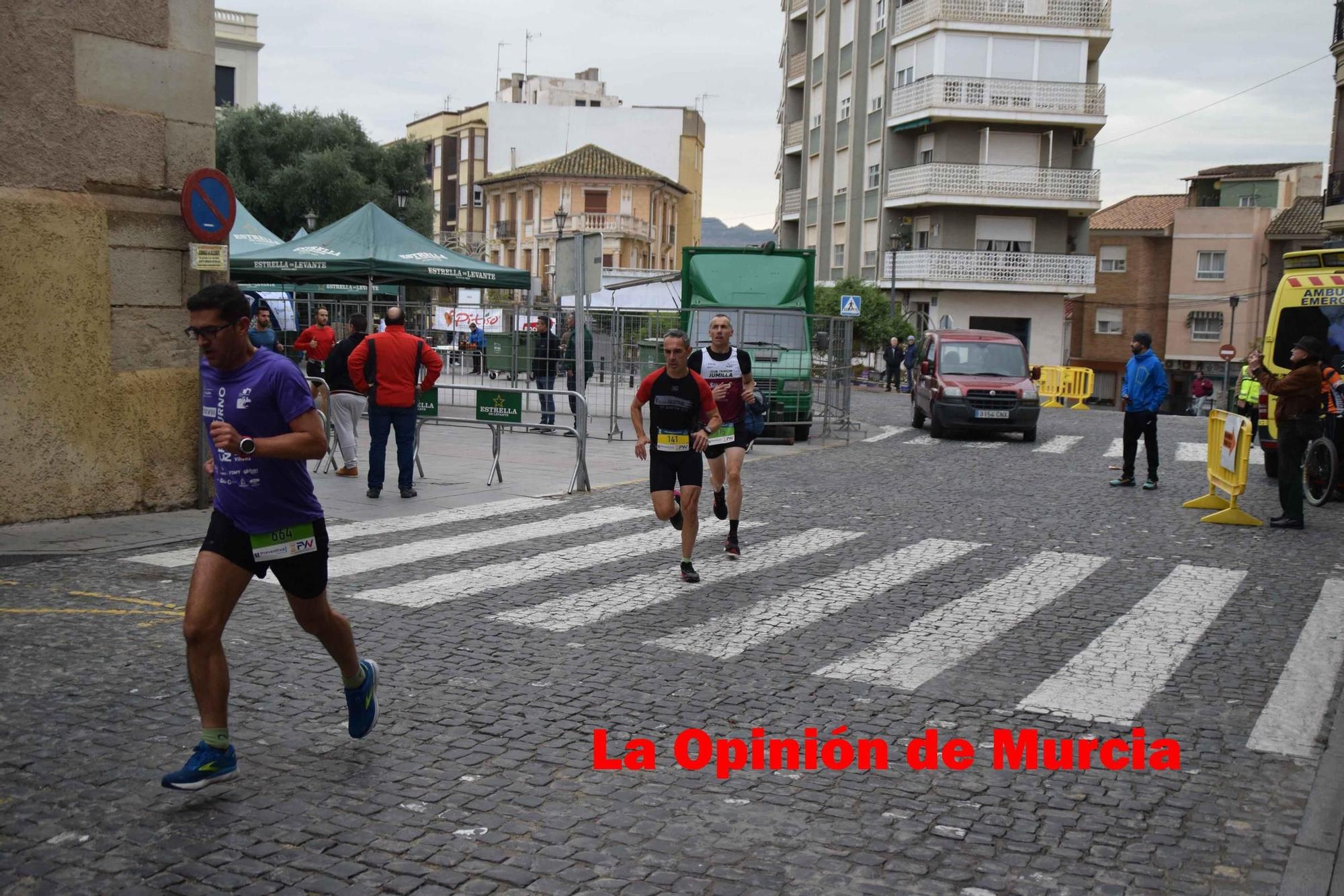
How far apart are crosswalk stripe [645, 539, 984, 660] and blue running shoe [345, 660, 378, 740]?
219 cm

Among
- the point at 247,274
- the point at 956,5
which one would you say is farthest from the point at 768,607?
the point at 956,5

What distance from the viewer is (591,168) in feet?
254

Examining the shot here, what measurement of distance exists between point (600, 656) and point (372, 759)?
1.93 meters

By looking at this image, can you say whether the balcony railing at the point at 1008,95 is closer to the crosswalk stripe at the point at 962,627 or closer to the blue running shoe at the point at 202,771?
the crosswalk stripe at the point at 962,627

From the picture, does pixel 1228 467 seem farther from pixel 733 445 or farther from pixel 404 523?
pixel 404 523

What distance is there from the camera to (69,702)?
577 cm

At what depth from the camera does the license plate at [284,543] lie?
16.0 ft

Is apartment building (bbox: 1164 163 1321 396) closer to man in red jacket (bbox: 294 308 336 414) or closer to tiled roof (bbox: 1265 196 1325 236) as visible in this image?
tiled roof (bbox: 1265 196 1325 236)

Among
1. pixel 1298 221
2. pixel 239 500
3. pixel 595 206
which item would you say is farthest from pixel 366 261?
pixel 595 206

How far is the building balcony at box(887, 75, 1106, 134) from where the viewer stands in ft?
156

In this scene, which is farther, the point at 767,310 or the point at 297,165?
the point at 297,165

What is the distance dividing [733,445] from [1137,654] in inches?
148

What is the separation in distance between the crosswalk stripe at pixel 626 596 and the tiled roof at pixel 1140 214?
52917 mm

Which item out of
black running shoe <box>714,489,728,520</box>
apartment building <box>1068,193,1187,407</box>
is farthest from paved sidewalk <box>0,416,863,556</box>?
apartment building <box>1068,193,1187,407</box>
